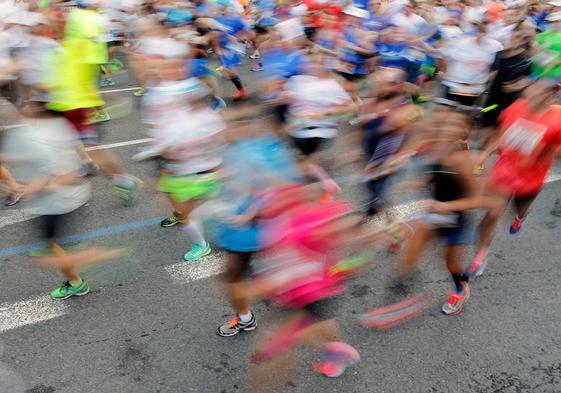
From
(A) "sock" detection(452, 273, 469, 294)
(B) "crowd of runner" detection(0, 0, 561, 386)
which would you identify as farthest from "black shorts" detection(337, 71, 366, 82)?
(A) "sock" detection(452, 273, 469, 294)

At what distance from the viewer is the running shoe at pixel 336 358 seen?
332 centimetres

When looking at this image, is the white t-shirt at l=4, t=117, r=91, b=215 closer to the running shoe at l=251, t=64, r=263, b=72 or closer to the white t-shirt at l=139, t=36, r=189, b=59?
the white t-shirt at l=139, t=36, r=189, b=59

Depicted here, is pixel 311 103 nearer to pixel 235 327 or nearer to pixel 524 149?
pixel 524 149

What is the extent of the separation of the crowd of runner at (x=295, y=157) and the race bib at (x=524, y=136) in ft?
0.03

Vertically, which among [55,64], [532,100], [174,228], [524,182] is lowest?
[174,228]

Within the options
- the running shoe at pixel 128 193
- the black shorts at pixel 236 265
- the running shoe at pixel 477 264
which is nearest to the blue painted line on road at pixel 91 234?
the running shoe at pixel 128 193

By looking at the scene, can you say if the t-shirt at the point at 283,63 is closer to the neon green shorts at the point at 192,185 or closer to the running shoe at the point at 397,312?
the neon green shorts at the point at 192,185

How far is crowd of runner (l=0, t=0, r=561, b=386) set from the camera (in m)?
2.89

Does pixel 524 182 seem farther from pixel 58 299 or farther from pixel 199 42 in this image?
pixel 199 42

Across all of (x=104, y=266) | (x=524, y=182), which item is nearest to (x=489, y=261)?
(x=524, y=182)

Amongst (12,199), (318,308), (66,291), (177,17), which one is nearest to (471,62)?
(318,308)

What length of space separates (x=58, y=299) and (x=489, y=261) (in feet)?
12.6

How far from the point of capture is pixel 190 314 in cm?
390

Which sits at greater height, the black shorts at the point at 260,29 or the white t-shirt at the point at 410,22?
the white t-shirt at the point at 410,22
